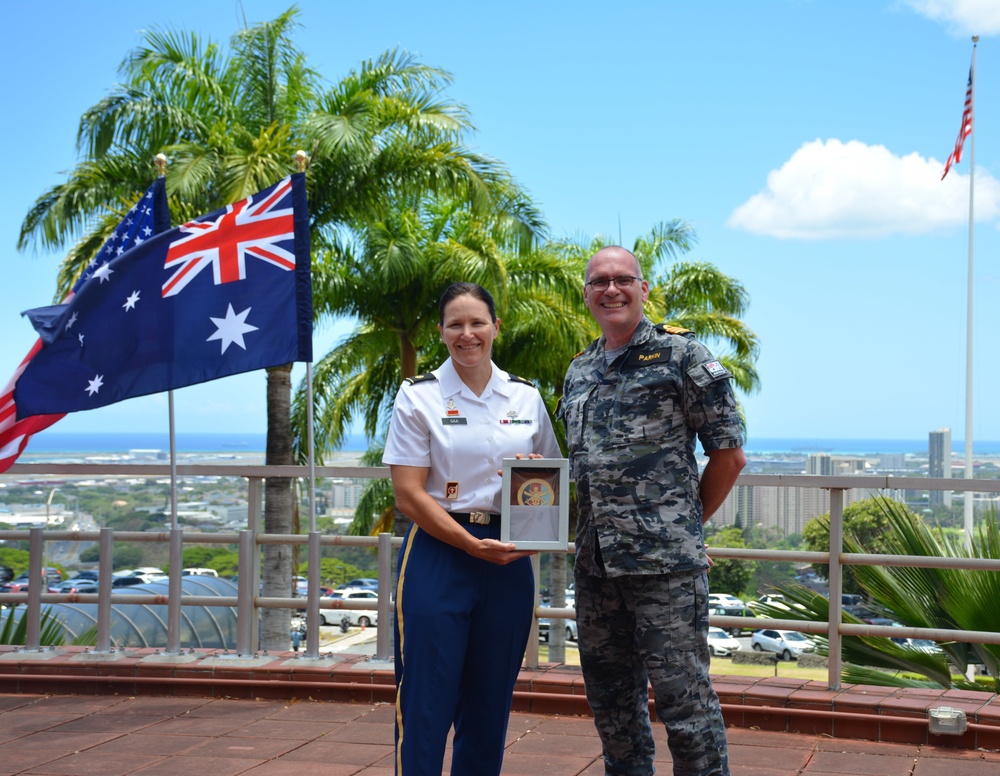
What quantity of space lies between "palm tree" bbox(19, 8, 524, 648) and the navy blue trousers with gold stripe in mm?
14683

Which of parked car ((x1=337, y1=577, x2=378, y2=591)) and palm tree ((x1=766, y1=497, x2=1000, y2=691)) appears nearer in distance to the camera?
palm tree ((x1=766, y1=497, x2=1000, y2=691))

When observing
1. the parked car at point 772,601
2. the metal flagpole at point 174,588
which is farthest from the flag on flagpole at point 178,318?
the parked car at point 772,601

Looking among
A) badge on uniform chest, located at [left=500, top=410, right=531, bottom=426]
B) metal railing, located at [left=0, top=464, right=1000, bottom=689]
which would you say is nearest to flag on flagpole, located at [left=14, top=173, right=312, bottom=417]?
metal railing, located at [left=0, top=464, right=1000, bottom=689]

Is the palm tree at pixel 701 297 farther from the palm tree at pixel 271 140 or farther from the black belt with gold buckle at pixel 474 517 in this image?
the black belt with gold buckle at pixel 474 517

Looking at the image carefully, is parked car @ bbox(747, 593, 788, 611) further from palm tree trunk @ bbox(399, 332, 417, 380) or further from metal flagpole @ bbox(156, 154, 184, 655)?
palm tree trunk @ bbox(399, 332, 417, 380)

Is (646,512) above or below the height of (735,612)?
above

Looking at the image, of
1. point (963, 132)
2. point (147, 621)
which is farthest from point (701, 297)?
point (147, 621)

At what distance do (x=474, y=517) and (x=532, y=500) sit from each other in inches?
7.2

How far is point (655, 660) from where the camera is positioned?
3238 mm

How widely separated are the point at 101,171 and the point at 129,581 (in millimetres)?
13436

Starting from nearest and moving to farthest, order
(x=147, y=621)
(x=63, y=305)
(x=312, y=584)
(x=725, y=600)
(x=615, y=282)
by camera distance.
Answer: (x=615, y=282)
(x=312, y=584)
(x=63, y=305)
(x=725, y=600)
(x=147, y=621)

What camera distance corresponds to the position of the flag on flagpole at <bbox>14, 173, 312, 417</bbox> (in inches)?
236

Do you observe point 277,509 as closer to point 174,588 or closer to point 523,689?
point 174,588

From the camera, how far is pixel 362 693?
18.6ft
